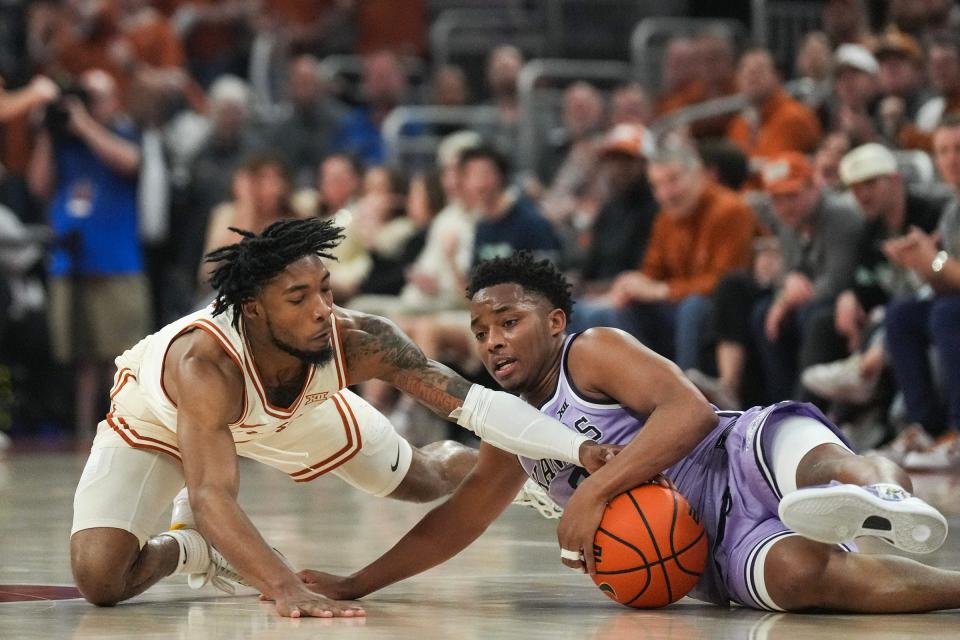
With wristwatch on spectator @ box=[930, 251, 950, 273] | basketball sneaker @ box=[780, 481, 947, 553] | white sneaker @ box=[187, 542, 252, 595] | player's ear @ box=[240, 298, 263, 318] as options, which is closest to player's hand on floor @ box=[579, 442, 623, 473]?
basketball sneaker @ box=[780, 481, 947, 553]

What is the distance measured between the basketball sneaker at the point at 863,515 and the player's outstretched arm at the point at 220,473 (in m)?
1.21

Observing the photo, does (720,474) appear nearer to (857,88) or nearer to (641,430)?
(641,430)

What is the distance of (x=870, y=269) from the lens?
9.19m

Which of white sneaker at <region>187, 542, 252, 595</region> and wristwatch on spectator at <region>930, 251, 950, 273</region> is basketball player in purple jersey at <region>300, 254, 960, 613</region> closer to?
white sneaker at <region>187, 542, 252, 595</region>

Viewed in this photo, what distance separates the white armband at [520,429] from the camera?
4348mm

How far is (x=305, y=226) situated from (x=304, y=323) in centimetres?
29

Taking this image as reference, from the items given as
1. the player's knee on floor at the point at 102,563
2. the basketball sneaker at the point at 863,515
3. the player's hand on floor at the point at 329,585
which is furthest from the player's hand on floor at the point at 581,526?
the player's knee on floor at the point at 102,563

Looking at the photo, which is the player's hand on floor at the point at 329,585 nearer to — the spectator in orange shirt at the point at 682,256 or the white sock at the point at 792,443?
the white sock at the point at 792,443

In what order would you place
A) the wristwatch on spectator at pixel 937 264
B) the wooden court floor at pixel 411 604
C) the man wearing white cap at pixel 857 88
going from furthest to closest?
the man wearing white cap at pixel 857 88, the wristwatch on spectator at pixel 937 264, the wooden court floor at pixel 411 604

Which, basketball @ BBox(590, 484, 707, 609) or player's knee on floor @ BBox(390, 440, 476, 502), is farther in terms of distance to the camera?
player's knee on floor @ BBox(390, 440, 476, 502)

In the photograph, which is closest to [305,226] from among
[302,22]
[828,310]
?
[828,310]

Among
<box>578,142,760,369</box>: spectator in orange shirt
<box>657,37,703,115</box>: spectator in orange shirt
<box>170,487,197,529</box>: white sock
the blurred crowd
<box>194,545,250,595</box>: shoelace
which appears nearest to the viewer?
<box>194,545,250,595</box>: shoelace

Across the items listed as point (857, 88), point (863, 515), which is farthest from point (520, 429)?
point (857, 88)

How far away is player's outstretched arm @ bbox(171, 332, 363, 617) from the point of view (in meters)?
4.23
